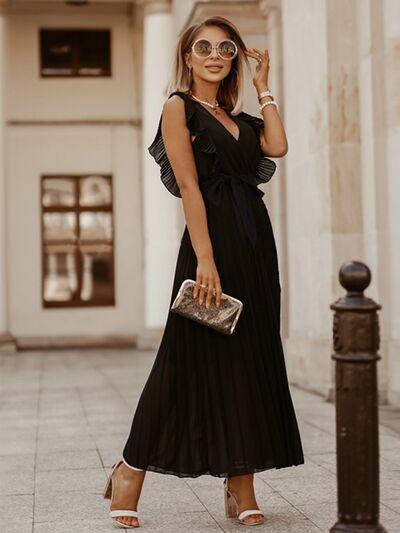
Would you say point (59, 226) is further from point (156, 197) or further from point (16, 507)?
point (16, 507)

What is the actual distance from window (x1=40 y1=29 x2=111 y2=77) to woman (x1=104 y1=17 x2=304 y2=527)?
50.5 feet

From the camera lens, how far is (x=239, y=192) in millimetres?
4051

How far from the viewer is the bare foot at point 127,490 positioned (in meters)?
4.04

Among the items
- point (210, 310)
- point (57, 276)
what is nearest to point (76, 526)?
point (210, 310)

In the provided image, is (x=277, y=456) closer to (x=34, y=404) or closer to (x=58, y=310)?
(x=34, y=404)

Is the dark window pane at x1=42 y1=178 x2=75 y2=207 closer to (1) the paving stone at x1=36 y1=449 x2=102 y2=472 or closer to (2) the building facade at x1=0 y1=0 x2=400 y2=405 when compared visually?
(2) the building facade at x1=0 y1=0 x2=400 y2=405

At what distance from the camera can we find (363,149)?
8234 millimetres

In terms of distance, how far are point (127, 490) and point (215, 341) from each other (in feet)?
2.17

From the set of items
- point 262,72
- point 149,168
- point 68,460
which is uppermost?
point 149,168

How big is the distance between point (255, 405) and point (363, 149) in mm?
4614

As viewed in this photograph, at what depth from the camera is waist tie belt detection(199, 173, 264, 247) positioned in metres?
4.04

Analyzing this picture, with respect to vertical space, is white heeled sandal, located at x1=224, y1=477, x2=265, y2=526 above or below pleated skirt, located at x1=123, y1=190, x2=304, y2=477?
below

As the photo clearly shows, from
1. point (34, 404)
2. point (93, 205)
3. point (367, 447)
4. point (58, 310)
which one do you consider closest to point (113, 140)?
point (93, 205)

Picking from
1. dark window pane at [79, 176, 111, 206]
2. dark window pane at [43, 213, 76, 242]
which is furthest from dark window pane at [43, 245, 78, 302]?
dark window pane at [79, 176, 111, 206]
